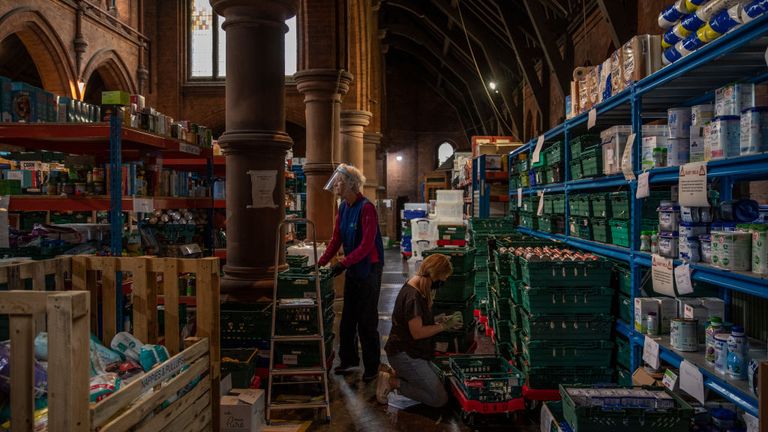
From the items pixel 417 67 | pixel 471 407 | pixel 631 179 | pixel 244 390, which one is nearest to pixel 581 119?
pixel 631 179

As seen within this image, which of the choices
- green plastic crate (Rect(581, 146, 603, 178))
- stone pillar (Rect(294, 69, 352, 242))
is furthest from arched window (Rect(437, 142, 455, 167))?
green plastic crate (Rect(581, 146, 603, 178))

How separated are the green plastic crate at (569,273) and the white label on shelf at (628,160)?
2.25 feet

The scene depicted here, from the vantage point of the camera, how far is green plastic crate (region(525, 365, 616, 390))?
15.1ft

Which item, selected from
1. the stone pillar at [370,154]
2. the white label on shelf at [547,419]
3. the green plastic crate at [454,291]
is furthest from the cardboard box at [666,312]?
the stone pillar at [370,154]

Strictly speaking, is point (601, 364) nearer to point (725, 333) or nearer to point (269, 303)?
point (725, 333)

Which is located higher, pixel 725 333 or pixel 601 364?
pixel 725 333

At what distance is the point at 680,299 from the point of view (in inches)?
154

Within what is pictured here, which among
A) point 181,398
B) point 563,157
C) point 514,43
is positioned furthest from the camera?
point 514,43

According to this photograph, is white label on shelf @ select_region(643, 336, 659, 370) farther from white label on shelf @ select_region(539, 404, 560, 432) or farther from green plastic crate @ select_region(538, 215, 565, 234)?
green plastic crate @ select_region(538, 215, 565, 234)

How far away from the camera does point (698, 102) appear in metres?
4.47

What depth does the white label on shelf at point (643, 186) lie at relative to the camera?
13.0 ft

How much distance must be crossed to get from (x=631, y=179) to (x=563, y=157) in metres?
2.21

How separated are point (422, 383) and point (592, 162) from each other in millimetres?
2299

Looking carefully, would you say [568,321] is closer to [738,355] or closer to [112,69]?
[738,355]
